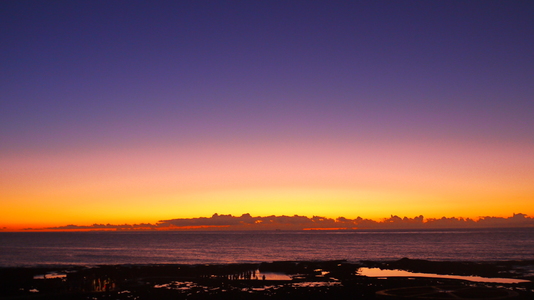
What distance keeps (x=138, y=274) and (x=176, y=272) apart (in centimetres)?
520

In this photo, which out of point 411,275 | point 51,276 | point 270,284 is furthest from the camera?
point 51,276

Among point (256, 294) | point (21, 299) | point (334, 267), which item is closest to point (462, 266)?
point (334, 267)

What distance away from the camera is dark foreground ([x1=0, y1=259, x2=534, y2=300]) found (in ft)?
126

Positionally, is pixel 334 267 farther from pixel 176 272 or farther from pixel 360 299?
pixel 360 299

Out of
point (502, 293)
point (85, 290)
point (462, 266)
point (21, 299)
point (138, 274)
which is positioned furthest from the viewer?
point (462, 266)

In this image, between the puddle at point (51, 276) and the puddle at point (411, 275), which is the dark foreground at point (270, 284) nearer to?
the puddle at point (51, 276)

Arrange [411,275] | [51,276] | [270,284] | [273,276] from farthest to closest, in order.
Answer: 1. [273,276]
2. [51,276]
3. [411,275]
4. [270,284]

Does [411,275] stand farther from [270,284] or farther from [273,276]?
[270,284]

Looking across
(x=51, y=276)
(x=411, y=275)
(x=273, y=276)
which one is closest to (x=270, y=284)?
(x=273, y=276)

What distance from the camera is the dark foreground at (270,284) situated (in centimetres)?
3844

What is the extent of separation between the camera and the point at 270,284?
47.8 m

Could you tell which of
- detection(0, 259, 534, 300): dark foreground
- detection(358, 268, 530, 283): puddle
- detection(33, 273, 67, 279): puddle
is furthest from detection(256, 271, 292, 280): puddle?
detection(33, 273, 67, 279): puddle

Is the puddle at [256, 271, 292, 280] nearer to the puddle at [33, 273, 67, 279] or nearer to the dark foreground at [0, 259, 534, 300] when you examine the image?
the dark foreground at [0, 259, 534, 300]

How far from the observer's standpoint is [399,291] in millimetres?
37844
